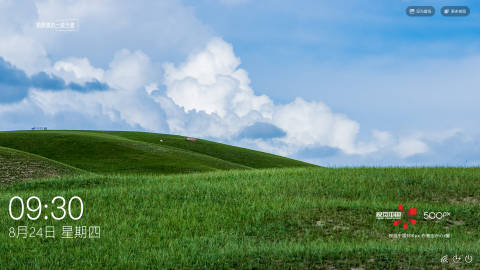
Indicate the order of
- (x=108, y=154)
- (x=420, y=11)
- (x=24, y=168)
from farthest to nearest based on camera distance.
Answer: (x=108, y=154)
(x=24, y=168)
(x=420, y=11)

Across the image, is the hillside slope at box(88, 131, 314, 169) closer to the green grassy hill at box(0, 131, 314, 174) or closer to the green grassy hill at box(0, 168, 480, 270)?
the green grassy hill at box(0, 131, 314, 174)

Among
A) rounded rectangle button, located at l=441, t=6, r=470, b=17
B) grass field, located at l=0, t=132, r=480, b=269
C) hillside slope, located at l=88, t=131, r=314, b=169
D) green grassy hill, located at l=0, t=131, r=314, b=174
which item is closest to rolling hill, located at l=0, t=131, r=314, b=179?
green grassy hill, located at l=0, t=131, r=314, b=174

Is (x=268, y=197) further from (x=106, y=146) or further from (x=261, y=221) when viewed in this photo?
(x=106, y=146)

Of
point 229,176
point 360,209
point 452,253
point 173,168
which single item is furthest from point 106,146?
point 452,253

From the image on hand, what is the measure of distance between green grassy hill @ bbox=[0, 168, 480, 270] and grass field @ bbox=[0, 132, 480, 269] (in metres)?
0.04

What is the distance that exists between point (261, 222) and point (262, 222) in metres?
0.08

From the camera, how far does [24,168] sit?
Result: 37.0 meters

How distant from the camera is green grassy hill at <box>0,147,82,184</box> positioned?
3431 centimetres

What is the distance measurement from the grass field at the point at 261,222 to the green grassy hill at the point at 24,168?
18.5ft

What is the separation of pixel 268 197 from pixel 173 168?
35.4 m

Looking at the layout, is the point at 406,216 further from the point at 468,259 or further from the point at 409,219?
the point at 468,259

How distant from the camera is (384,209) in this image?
61.9ft

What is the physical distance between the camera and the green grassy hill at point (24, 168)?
3431 cm

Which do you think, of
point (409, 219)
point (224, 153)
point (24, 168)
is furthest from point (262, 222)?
point (224, 153)
